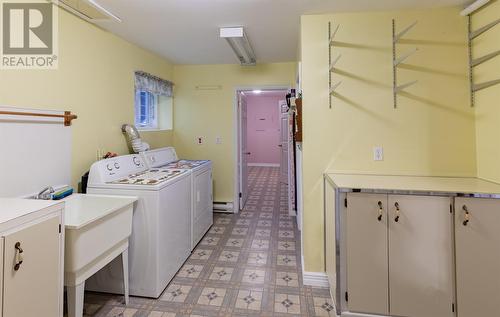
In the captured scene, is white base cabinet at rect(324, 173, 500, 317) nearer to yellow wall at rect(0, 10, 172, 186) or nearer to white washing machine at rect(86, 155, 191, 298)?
white washing machine at rect(86, 155, 191, 298)

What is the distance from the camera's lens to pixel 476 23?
212 centimetres

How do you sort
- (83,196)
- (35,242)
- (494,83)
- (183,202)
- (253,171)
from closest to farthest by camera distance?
(35,242)
(494,83)
(83,196)
(183,202)
(253,171)

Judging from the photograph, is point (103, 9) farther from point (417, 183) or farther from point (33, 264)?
point (417, 183)

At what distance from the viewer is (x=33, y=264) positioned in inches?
49.8

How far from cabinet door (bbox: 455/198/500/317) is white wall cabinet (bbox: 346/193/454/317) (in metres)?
0.06

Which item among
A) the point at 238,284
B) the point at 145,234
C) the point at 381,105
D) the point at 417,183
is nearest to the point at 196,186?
the point at 145,234

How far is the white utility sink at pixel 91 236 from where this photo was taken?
5.01ft

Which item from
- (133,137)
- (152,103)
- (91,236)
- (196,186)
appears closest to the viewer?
(91,236)

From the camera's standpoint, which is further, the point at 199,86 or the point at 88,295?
the point at 199,86

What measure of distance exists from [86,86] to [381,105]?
2703 mm

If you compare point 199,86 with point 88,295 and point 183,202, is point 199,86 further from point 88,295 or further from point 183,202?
point 88,295

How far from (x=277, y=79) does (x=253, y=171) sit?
4.77 m

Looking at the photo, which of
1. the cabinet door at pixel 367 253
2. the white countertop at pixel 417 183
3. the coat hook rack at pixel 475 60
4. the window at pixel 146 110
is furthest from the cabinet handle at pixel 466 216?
the window at pixel 146 110

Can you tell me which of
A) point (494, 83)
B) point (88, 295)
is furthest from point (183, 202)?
point (494, 83)
